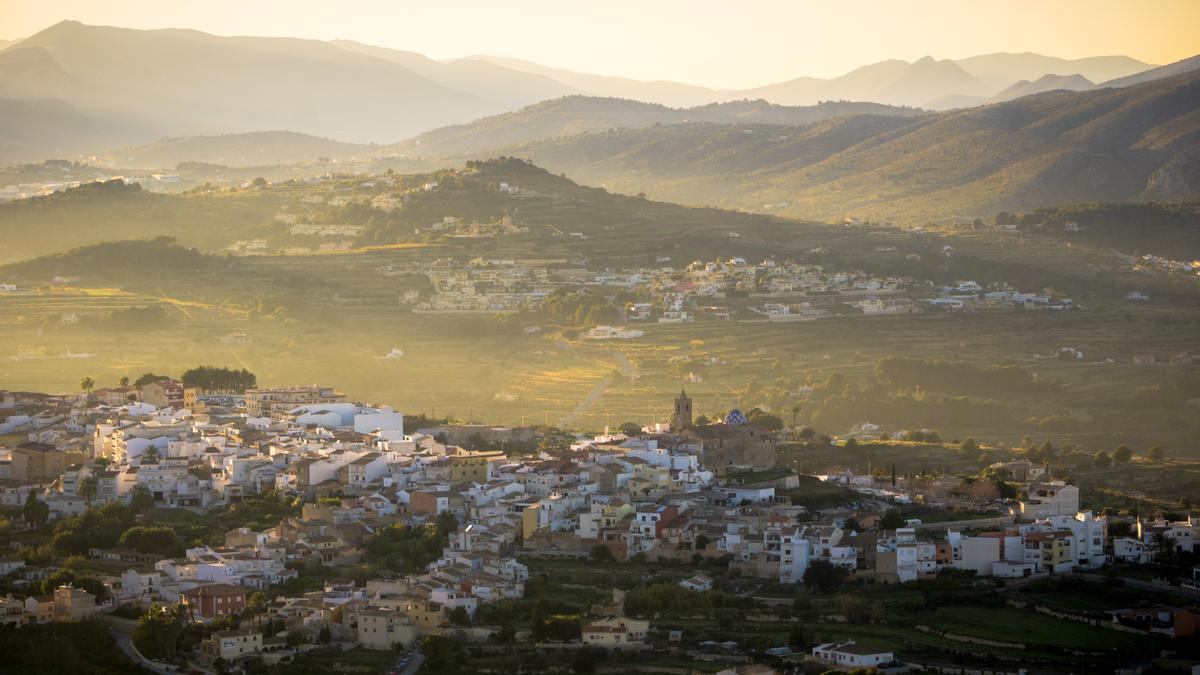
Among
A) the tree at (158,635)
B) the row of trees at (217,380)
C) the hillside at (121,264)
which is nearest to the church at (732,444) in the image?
the row of trees at (217,380)

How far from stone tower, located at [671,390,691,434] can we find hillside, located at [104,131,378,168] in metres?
95.8

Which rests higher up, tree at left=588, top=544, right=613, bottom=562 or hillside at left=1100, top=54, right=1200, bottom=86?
hillside at left=1100, top=54, right=1200, bottom=86

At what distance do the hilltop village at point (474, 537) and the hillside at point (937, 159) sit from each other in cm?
6313

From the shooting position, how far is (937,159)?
11706 centimetres

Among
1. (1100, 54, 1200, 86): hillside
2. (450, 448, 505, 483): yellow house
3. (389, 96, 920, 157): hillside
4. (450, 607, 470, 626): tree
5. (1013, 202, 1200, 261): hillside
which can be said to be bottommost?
(450, 607, 470, 626): tree

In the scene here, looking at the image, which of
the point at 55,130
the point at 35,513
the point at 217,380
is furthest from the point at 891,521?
the point at 55,130

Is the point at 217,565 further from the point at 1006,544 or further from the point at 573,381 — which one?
the point at 573,381

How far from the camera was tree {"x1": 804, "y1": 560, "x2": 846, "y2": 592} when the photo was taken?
3041 centimetres

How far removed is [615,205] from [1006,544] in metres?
49.9

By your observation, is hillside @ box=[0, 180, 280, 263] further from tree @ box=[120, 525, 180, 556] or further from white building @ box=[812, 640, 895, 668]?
white building @ box=[812, 640, 895, 668]

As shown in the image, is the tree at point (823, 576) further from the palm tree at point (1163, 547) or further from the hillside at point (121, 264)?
the hillside at point (121, 264)

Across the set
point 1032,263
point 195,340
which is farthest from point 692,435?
point 1032,263

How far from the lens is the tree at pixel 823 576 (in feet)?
99.8

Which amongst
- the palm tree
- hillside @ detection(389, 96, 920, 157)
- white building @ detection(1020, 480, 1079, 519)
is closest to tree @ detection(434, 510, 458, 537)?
white building @ detection(1020, 480, 1079, 519)
